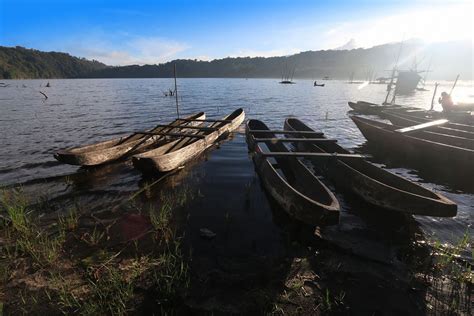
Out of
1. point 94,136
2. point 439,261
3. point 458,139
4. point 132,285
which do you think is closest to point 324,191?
point 439,261

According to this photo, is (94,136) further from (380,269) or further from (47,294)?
(380,269)

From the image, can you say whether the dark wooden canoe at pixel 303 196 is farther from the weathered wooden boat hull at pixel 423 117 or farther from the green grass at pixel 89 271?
the weathered wooden boat hull at pixel 423 117

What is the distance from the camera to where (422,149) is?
10641mm

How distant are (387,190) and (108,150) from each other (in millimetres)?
9790

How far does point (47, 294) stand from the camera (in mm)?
3848

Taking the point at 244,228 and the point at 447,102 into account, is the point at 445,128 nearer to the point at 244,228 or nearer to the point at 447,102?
the point at 447,102

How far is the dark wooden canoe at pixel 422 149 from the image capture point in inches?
369

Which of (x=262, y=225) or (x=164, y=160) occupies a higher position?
(x=164, y=160)

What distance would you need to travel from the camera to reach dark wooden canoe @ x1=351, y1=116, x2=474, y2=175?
9.38 meters

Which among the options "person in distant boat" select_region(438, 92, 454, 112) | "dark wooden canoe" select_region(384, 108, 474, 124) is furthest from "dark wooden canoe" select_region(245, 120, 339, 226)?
"person in distant boat" select_region(438, 92, 454, 112)

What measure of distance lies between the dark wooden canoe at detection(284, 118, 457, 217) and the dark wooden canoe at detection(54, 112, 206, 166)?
8.34m

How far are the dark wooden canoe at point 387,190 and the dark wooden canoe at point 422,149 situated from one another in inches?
157

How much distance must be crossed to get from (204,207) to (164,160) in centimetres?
233

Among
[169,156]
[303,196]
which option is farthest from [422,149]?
[169,156]
